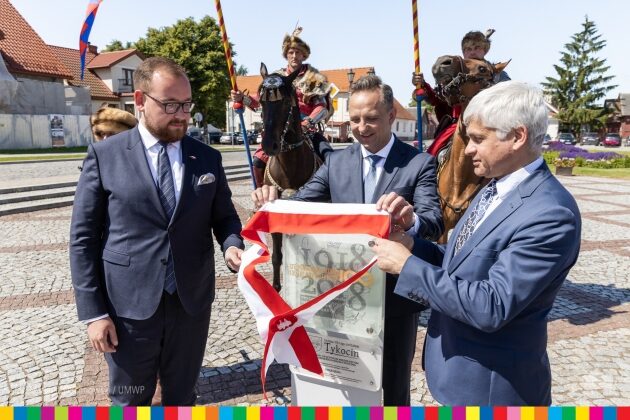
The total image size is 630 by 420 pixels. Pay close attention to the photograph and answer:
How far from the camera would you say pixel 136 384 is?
2.44 metres

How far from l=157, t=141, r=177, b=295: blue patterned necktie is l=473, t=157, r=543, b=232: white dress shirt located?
1571 millimetres

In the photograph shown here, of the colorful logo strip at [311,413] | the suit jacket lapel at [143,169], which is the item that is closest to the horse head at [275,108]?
the suit jacket lapel at [143,169]

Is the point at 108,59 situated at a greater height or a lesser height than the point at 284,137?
greater

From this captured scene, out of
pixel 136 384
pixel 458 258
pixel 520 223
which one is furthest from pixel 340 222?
pixel 136 384

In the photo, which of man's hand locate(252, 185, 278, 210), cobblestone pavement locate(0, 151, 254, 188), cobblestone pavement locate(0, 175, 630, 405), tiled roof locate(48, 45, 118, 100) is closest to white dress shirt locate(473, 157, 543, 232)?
man's hand locate(252, 185, 278, 210)

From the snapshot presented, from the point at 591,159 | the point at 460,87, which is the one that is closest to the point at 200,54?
the point at 591,159

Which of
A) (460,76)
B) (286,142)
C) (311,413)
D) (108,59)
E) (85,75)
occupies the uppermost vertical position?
(108,59)

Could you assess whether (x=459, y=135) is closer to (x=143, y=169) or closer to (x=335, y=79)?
(x=143, y=169)

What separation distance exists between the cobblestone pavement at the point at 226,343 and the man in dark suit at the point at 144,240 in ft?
4.38

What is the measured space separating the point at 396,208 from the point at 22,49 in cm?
3360

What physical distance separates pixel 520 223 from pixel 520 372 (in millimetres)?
619

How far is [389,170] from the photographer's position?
8.57 ft

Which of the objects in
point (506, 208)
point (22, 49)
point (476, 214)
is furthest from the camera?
point (22, 49)

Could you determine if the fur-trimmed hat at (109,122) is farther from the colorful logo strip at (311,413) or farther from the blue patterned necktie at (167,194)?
the colorful logo strip at (311,413)
